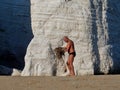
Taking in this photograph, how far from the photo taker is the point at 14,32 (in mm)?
21203

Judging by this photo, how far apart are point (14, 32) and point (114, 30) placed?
4267 millimetres

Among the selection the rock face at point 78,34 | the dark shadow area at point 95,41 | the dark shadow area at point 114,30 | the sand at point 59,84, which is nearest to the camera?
the sand at point 59,84

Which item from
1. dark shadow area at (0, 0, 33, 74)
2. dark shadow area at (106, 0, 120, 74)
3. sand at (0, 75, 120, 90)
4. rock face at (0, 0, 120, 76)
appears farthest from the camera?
dark shadow area at (0, 0, 33, 74)

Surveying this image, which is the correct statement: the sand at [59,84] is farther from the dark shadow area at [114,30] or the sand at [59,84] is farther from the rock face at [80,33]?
the dark shadow area at [114,30]

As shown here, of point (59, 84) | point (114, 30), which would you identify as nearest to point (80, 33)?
point (114, 30)

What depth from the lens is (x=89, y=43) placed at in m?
18.5

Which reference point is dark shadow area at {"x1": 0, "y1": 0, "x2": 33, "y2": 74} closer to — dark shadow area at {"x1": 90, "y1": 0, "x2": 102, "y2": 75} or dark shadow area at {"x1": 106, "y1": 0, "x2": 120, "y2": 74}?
dark shadow area at {"x1": 90, "y1": 0, "x2": 102, "y2": 75}

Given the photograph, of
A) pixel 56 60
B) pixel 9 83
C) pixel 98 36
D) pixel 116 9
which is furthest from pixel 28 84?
pixel 116 9

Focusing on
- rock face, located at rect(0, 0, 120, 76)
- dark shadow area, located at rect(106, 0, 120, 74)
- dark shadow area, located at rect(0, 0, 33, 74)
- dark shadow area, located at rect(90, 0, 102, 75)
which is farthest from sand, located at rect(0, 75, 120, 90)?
dark shadow area, located at rect(0, 0, 33, 74)

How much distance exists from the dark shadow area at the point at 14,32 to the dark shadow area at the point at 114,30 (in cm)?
326

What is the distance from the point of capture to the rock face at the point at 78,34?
59.6 feet

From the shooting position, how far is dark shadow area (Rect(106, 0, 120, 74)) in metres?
18.9

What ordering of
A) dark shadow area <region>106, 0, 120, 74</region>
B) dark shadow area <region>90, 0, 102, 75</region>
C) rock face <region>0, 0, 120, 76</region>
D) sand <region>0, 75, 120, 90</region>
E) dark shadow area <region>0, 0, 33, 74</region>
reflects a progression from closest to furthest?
sand <region>0, 75, 120, 90</region> → rock face <region>0, 0, 120, 76</region> → dark shadow area <region>90, 0, 102, 75</region> → dark shadow area <region>106, 0, 120, 74</region> → dark shadow area <region>0, 0, 33, 74</region>

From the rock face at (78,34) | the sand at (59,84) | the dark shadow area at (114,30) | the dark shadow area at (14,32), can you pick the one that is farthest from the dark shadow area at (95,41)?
the sand at (59,84)
